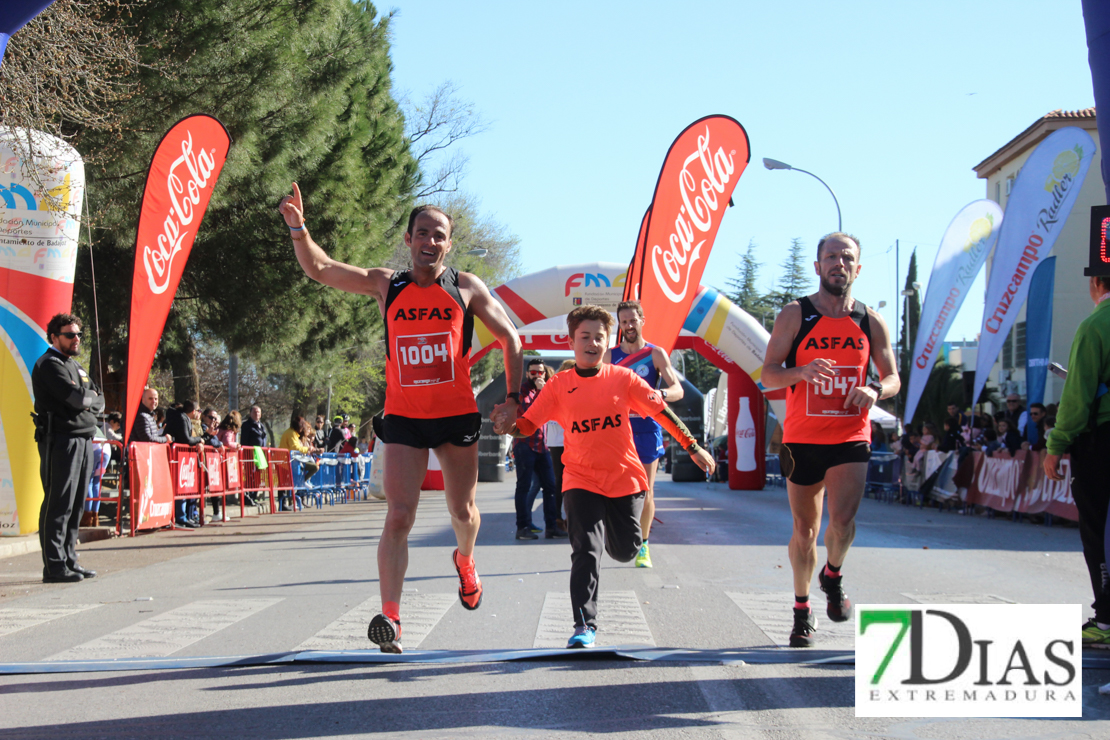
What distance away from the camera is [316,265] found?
17.0 feet

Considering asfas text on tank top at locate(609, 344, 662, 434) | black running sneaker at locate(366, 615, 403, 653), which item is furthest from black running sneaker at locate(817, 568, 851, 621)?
asfas text on tank top at locate(609, 344, 662, 434)

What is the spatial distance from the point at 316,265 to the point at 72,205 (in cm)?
745

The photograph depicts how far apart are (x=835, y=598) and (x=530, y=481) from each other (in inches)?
279

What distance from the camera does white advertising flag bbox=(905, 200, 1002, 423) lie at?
19641 mm

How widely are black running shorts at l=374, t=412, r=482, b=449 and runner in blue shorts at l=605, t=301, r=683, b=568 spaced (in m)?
2.26

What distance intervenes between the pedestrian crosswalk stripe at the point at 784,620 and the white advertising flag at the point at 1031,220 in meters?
11.5

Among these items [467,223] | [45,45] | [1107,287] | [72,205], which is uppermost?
[467,223]

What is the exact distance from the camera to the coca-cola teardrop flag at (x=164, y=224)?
10977 mm

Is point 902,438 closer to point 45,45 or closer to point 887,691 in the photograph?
point 45,45

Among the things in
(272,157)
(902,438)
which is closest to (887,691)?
(272,157)

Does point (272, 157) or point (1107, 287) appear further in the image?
point (272, 157)

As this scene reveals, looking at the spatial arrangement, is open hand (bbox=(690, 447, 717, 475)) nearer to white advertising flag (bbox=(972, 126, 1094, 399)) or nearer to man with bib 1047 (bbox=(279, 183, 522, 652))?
man with bib 1047 (bbox=(279, 183, 522, 652))

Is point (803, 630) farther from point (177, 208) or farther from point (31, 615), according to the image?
point (177, 208)

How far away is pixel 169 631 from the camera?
236 inches
